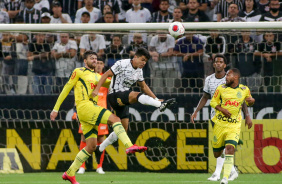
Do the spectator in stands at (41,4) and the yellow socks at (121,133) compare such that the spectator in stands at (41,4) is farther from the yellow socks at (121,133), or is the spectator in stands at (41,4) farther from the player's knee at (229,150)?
the player's knee at (229,150)

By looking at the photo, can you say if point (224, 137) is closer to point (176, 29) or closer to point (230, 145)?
point (230, 145)

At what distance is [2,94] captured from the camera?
37.6 ft

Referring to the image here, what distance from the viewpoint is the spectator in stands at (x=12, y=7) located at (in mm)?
13617

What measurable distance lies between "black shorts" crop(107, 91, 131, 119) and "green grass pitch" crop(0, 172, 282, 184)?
1.09 metres

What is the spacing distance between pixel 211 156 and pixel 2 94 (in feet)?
13.6

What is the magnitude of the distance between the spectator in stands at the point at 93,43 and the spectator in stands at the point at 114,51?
0.44 ft

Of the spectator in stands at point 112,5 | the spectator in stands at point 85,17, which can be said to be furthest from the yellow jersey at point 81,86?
the spectator in stands at point 112,5

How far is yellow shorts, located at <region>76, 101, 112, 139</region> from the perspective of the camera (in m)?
8.34

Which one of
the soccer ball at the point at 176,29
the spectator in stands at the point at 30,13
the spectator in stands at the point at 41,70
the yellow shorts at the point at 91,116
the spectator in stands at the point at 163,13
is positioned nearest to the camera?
the yellow shorts at the point at 91,116

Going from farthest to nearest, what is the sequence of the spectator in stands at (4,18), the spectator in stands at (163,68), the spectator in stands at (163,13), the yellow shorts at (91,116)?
the spectator in stands at (4,18) → the spectator in stands at (163,13) → the spectator in stands at (163,68) → the yellow shorts at (91,116)

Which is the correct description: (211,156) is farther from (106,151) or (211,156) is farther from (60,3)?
(60,3)

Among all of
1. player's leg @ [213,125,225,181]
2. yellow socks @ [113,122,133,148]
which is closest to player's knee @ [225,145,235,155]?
player's leg @ [213,125,225,181]

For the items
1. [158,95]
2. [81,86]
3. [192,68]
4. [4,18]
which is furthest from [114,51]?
[4,18]

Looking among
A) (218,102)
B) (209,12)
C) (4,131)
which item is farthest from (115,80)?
(209,12)
